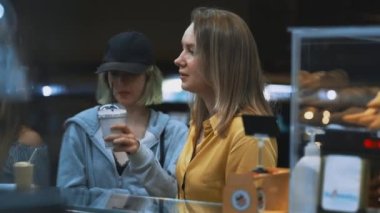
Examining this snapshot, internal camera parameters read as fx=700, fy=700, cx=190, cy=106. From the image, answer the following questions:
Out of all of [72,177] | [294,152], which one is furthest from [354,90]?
[72,177]

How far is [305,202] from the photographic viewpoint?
4.01ft

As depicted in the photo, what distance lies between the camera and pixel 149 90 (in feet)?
7.23

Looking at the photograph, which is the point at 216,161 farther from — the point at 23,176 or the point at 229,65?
the point at 23,176

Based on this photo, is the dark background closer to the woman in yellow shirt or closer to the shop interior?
the shop interior

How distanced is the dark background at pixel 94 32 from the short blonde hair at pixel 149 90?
60.8 inches

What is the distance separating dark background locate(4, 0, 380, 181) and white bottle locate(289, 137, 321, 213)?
2.45m

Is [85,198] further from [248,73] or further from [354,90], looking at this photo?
[354,90]

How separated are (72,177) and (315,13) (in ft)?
6.89

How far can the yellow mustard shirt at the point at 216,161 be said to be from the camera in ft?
5.12

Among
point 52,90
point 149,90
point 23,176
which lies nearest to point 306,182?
point 23,176

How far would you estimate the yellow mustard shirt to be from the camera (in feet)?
5.12

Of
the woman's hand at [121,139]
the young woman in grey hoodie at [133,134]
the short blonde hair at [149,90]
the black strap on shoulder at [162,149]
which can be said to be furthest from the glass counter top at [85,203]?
the short blonde hair at [149,90]

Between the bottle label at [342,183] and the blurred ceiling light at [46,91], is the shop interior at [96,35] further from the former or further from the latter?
the bottle label at [342,183]

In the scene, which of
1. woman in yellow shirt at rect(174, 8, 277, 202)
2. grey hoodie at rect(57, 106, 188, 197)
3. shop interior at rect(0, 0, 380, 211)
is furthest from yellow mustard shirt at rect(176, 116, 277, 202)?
shop interior at rect(0, 0, 380, 211)
